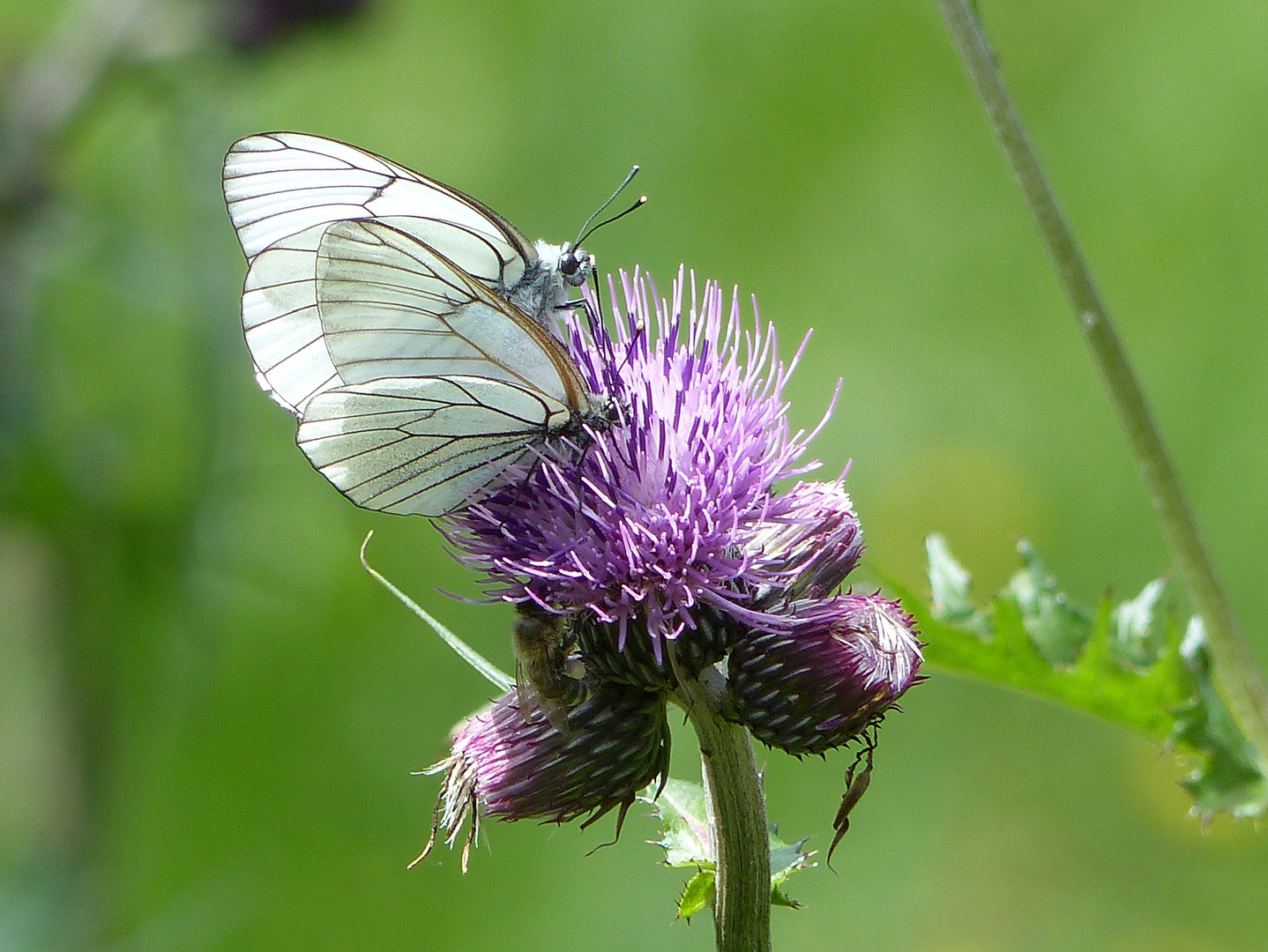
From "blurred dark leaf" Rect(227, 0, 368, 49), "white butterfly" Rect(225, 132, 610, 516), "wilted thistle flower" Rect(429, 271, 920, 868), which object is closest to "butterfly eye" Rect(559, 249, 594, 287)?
"white butterfly" Rect(225, 132, 610, 516)

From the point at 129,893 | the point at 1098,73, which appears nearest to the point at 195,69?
the point at 129,893

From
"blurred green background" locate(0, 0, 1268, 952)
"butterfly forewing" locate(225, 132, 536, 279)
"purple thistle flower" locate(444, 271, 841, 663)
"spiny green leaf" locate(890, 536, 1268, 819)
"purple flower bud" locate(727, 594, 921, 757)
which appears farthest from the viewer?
"blurred green background" locate(0, 0, 1268, 952)

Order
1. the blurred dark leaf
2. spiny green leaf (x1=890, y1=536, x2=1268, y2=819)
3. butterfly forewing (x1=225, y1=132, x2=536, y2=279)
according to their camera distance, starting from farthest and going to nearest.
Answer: the blurred dark leaf < butterfly forewing (x1=225, y1=132, x2=536, y2=279) < spiny green leaf (x1=890, y1=536, x2=1268, y2=819)

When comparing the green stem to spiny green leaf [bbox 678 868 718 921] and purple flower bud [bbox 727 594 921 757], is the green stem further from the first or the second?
spiny green leaf [bbox 678 868 718 921]

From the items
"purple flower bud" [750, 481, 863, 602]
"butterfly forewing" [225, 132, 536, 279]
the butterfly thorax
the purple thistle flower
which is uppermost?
"butterfly forewing" [225, 132, 536, 279]

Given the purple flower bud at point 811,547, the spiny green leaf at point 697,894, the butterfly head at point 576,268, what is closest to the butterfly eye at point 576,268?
the butterfly head at point 576,268
